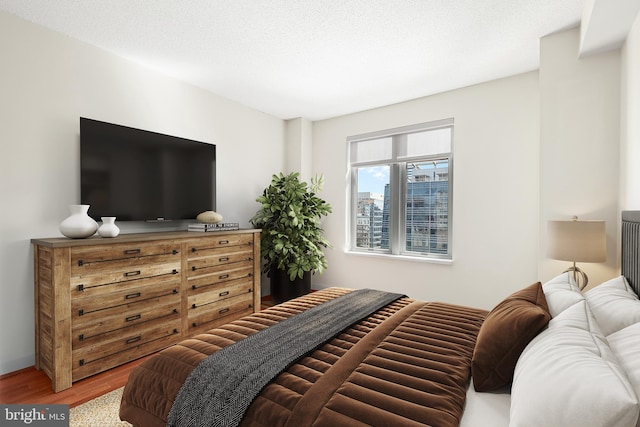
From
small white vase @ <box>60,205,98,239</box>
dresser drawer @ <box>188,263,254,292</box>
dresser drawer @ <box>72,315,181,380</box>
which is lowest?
dresser drawer @ <box>72,315,181,380</box>

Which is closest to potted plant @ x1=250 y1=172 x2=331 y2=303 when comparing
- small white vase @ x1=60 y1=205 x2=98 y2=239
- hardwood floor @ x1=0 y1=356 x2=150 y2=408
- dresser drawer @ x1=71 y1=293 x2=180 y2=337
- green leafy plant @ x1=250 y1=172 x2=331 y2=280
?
green leafy plant @ x1=250 y1=172 x2=331 y2=280

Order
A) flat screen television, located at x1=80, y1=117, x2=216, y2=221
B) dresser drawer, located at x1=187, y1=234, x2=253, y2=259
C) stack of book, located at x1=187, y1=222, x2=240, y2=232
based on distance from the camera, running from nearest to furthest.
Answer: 1. flat screen television, located at x1=80, y1=117, x2=216, y2=221
2. dresser drawer, located at x1=187, y1=234, x2=253, y2=259
3. stack of book, located at x1=187, y1=222, x2=240, y2=232

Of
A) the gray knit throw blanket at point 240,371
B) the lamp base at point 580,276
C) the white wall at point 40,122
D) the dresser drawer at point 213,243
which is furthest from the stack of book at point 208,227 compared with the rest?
the lamp base at point 580,276

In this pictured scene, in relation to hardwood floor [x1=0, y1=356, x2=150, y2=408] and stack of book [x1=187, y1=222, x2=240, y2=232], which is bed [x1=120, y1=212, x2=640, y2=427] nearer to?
hardwood floor [x1=0, y1=356, x2=150, y2=408]

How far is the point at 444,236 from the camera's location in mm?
3840

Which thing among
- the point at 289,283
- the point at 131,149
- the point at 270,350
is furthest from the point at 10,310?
the point at 289,283

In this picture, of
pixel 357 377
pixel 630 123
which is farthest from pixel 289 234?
pixel 630 123

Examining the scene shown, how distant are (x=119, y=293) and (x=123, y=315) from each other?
179 mm

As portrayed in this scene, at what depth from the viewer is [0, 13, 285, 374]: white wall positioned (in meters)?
2.29

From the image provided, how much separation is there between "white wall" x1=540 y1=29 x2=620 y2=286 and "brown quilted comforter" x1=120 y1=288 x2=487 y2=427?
146cm

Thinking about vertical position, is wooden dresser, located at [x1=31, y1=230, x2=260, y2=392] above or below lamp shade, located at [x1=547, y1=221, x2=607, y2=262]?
below

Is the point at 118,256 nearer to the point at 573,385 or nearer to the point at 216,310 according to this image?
the point at 216,310

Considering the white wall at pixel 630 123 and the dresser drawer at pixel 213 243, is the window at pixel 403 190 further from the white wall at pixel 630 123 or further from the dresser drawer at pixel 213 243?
the dresser drawer at pixel 213 243

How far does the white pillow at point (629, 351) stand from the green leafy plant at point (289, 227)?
3.09 metres
